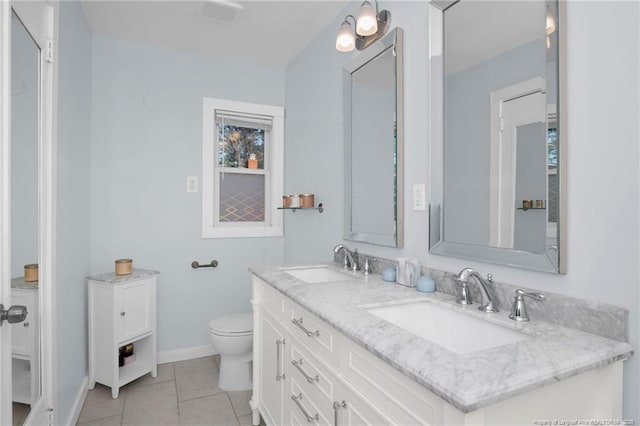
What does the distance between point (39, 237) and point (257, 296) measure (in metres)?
1.06

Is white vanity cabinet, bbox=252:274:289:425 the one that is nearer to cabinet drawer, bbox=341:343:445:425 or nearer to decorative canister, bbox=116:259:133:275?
cabinet drawer, bbox=341:343:445:425

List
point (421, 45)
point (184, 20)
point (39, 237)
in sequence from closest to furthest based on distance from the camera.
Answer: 1. point (39, 237)
2. point (421, 45)
3. point (184, 20)

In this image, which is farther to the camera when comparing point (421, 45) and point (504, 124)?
point (421, 45)

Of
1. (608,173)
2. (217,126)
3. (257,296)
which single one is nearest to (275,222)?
(217,126)

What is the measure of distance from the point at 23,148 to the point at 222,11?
1595mm

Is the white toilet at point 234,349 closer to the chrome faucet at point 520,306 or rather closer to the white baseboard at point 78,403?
the white baseboard at point 78,403

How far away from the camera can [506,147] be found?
126 centimetres

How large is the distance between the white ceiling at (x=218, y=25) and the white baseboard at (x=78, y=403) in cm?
251

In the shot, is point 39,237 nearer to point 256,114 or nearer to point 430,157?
point 430,157

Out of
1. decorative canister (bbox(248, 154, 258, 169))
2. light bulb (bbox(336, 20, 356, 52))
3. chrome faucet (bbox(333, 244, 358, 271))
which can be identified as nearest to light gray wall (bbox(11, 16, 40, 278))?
light bulb (bbox(336, 20, 356, 52))

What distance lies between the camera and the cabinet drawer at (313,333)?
3.86ft

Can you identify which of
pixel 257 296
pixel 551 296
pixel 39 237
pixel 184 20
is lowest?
pixel 257 296

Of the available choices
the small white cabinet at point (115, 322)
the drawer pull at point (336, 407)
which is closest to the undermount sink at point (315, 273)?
the drawer pull at point (336, 407)

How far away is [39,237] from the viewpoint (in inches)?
58.1
